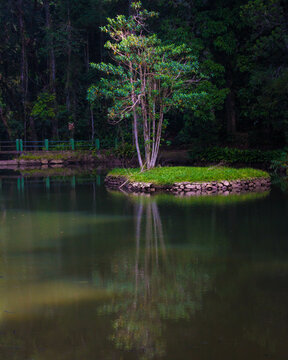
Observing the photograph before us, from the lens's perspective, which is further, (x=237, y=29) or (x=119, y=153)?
(x=119, y=153)

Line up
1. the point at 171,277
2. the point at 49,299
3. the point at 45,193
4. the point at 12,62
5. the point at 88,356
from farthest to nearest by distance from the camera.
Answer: the point at 12,62, the point at 45,193, the point at 171,277, the point at 49,299, the point at 88,356

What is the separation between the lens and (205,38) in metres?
31.6

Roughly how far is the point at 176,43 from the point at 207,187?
14710mm

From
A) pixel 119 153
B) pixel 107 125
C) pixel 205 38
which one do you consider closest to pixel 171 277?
pixel 205 38

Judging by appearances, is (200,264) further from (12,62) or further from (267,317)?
(12,62)

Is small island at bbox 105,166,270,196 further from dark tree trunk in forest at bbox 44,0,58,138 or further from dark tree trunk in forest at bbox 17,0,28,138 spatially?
dark tree trunk in forest at bbox 17,0,28,138

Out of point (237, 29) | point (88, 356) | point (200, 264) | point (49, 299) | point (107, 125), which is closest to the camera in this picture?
point (88, 356)

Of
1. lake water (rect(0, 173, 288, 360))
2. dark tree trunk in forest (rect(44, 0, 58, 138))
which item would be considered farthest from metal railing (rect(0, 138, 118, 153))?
lake water (rect(0, 173, 288, 360))

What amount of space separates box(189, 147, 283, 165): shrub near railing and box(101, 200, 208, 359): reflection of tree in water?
19.6 m

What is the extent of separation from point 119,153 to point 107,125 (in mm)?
5950

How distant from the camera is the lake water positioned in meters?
5.62

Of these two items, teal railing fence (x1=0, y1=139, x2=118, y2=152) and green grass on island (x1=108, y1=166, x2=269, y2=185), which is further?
teal railing fence (x1=0, y1=139, x2=118, y2=152)

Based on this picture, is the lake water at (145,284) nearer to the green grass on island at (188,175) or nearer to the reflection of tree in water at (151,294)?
the reflection of tree in water at (151,294)

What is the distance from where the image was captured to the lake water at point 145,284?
5.62m
